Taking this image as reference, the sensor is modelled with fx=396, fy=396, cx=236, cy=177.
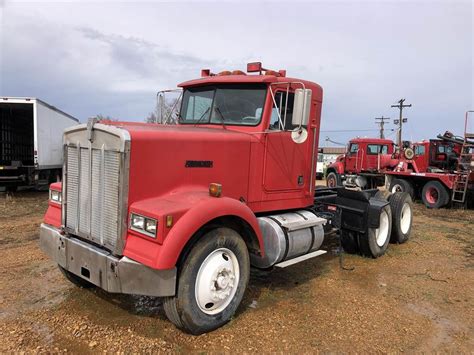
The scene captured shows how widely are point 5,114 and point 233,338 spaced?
1409 centimetres

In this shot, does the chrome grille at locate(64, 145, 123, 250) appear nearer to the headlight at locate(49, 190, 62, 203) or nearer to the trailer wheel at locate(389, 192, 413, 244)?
the headlight at locate(49, 190, 62, 203)

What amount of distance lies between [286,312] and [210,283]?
42.6 inches

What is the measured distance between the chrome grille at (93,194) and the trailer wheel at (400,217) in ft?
18.2

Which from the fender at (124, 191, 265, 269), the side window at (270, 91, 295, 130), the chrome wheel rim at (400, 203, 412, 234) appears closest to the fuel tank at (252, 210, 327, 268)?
the fender at (124, 191, 265, 269)

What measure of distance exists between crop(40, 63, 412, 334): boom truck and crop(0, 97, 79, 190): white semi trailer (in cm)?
937

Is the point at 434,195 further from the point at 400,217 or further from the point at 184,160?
the point at 184,160

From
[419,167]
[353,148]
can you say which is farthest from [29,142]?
[419,167]

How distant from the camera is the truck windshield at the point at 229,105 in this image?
4.69 meters

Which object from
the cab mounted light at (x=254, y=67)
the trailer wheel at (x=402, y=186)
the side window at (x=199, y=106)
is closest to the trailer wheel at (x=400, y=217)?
the cab mounted light at (x=254, y=67)

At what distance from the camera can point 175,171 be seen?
12.4 feet

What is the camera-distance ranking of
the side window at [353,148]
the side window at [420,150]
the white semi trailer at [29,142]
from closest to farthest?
the white semi trailer at [29,142]
the side window at [420,150]
the side window at [353,148]

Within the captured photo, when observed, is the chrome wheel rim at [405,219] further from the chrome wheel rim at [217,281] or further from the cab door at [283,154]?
the chrome wheel rim at [217,281]

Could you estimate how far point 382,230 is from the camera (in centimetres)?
682

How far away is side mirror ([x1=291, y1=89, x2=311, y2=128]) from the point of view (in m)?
4.14
